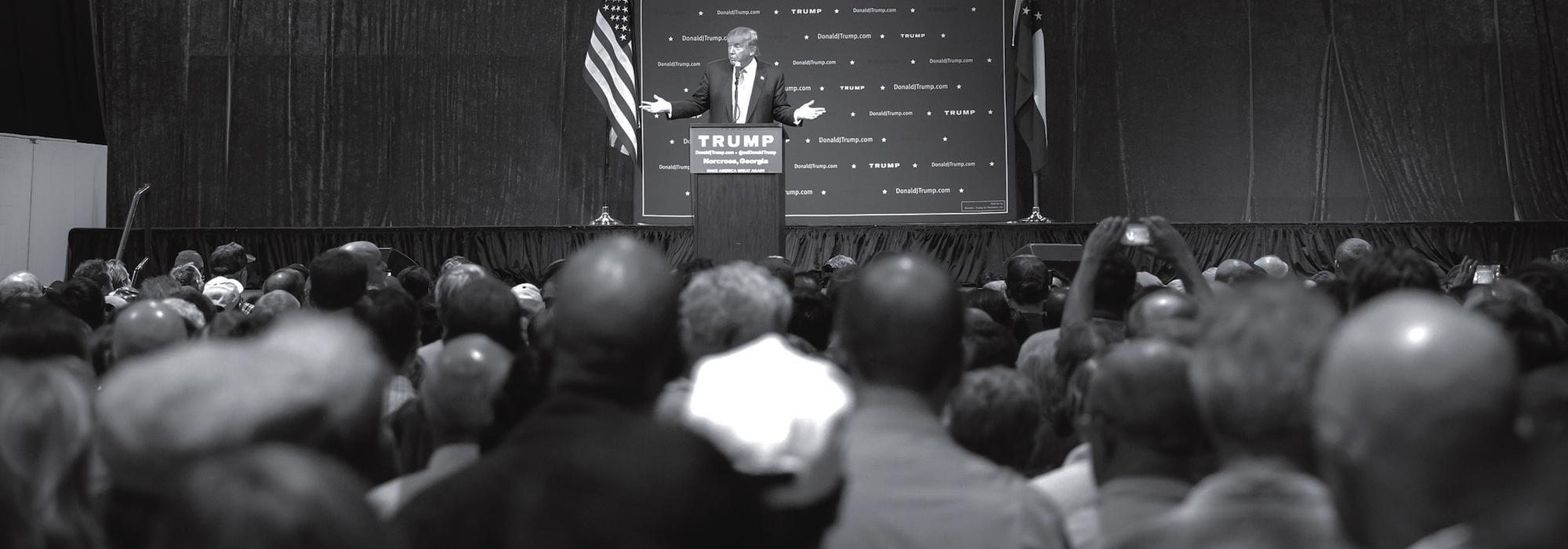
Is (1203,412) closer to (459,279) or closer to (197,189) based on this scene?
(459,279)

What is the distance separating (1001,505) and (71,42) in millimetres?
13651

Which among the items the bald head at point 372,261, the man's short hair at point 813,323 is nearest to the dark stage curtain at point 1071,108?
the bald head at point 372,261

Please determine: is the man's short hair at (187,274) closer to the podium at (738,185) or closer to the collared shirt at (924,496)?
the podium at (738,185)

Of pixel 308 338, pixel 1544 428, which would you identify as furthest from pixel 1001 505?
pixel 308 338

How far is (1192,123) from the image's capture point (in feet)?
43.7

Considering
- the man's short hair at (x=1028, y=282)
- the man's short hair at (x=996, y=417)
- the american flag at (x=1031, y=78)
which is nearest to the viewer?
the man's short hair at (x=996, y=417)

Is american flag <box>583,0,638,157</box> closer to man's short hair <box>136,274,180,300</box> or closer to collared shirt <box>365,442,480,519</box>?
man's short hair <box>136,274,180,300</box>

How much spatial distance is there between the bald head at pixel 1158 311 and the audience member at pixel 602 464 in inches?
57.2

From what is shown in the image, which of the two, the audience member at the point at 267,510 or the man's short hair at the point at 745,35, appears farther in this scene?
the man's short hair at the point at 745,35

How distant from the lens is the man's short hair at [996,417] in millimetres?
2510

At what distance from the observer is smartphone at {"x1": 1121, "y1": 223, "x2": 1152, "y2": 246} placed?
3.92m

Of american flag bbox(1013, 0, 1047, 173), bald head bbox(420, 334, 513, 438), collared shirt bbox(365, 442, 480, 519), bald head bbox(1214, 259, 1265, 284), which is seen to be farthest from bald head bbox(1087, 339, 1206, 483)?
american flag bbox(1013, 0, 1047, 173)

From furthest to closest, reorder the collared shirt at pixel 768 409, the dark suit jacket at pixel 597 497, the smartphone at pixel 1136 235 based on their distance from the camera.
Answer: the smartphone at pixel 1136 235
the collared shirt at pixel 768 409
the dark suit jacket at pixel 597 497

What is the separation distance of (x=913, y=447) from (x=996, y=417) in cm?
53
